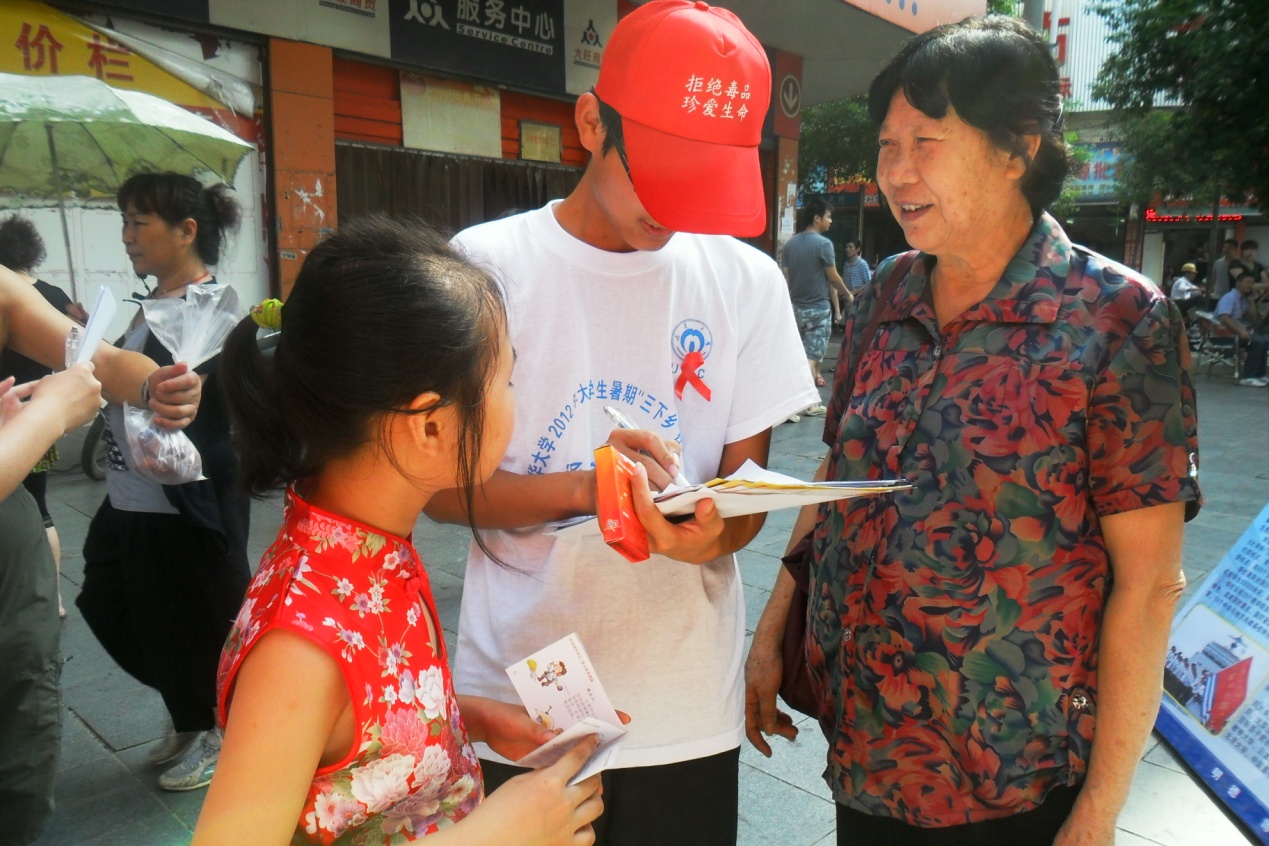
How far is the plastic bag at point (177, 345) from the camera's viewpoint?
2373 mm

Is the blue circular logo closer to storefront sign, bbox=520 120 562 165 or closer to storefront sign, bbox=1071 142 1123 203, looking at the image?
storefront sign, bbox=520 120 562 165

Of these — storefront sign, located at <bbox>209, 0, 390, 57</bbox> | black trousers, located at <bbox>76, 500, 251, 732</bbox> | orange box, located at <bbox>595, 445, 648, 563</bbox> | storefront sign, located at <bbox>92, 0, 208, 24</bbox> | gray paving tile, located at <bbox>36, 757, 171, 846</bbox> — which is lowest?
gray paving tile, located at <bbox>36, 757, 171, 846</bbox>

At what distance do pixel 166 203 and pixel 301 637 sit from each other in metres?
2.21

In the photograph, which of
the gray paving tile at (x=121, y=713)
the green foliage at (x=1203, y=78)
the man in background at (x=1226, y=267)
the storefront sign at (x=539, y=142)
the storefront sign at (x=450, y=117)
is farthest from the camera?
the man in background at (x=1226, y=267)

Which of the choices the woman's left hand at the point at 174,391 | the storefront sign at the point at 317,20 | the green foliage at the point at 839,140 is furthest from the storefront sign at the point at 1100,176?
the woman's left hand at the point at 174,391

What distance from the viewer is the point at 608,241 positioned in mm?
1478

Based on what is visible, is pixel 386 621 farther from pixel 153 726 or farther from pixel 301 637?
pixel 153 726

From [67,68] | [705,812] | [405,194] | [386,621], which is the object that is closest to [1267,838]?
[705,812]

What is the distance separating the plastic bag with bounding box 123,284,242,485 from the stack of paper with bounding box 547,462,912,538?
5.30 feet

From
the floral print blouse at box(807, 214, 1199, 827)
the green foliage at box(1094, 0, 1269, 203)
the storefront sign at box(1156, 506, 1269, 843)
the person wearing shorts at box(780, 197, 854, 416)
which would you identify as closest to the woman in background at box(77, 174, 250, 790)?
the floral print blouse at box(807, 214, 1199, 827)

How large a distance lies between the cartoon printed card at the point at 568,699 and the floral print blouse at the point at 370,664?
0.11 meters

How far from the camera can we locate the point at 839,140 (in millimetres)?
19094

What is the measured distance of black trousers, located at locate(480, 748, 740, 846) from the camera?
146cm

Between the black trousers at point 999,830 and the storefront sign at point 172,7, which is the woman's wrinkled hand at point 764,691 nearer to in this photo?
the black trousers at point 999,830
